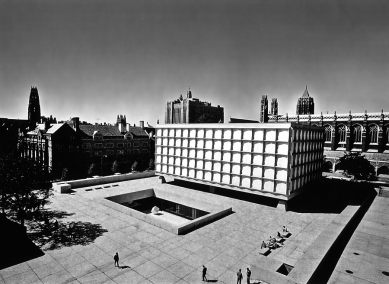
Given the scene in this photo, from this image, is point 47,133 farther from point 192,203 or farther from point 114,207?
point 192,203

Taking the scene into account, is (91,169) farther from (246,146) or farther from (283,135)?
(283,135)

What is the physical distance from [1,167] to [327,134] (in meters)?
81.7

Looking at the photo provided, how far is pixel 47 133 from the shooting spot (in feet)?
210

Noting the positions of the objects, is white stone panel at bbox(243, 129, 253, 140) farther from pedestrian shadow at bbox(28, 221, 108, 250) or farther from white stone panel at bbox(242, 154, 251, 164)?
pedestrian shadow at bbox(28, 221, 108, 250)

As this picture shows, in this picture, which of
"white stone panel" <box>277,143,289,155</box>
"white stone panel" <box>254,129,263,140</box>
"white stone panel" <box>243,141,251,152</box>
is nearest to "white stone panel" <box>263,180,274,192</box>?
"white stone panel" <box>277,143,289,155</box>

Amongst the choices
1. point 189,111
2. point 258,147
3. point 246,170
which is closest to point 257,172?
point 246,170

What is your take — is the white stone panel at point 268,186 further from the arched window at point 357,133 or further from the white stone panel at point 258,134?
the arched window at point 357,133

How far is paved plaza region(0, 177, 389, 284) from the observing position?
19.1 m

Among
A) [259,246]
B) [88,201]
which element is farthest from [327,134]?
[88,201]

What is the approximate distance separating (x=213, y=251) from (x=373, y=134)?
68.4 metres

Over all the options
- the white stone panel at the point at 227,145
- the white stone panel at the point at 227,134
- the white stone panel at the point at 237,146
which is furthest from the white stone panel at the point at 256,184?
the white stone panel at the point at 227,134

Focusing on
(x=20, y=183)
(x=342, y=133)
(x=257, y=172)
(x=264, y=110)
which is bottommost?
(x=257, y=172)

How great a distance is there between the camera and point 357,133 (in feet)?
237

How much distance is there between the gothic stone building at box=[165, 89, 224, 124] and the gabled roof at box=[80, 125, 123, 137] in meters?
50.6
